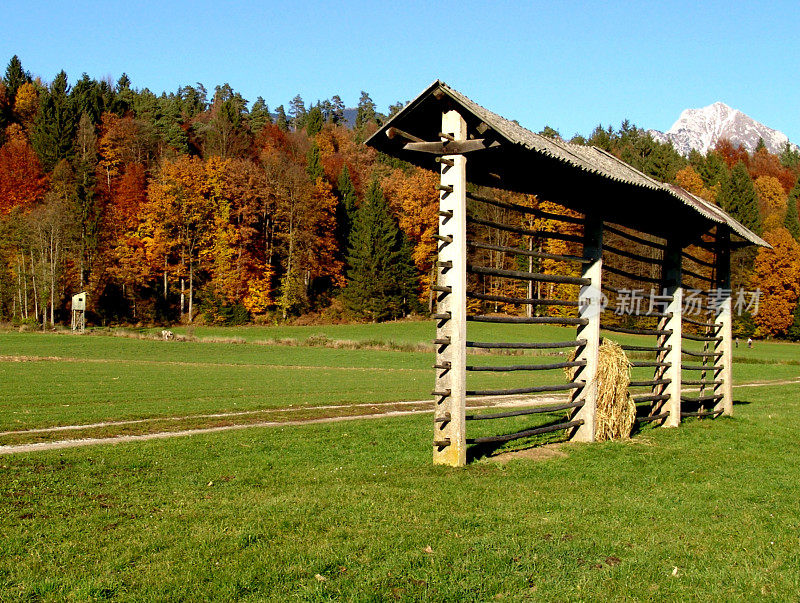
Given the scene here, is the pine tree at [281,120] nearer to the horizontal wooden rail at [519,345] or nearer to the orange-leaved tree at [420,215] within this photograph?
the orange-leaved tree at [420,215]

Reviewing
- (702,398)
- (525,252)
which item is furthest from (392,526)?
(702,398)

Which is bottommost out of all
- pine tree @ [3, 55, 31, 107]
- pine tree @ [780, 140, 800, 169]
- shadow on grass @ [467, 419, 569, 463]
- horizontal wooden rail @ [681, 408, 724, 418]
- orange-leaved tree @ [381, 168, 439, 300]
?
horizontal wooden rail @ [681, 408, 724, 418]

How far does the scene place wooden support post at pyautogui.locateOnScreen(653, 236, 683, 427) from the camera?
44.1 feet

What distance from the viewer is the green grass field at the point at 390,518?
4.94 m

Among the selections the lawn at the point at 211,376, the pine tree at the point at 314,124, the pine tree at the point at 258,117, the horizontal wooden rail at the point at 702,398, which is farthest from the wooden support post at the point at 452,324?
the pine tree at the point at 314,124

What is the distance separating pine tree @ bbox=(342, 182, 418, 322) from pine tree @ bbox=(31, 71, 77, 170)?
33.2m

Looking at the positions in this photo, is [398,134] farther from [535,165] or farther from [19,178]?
[19,178]

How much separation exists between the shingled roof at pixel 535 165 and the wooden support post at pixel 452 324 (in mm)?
650

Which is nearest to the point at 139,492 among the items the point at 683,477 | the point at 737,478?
the point at 683,477

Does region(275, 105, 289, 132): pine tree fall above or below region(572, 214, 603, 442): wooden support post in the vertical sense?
above

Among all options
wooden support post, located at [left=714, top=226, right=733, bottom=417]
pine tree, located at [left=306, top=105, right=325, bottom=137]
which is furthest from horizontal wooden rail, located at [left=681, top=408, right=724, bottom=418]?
pine tree, located at [left=306, top=105, right=325, bottom=137]

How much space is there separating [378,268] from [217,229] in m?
15.7

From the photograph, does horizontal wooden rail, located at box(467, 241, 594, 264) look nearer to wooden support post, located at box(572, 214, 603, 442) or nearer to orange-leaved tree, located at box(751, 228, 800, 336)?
wooden support post, located at box(572, 214, 603, 442)

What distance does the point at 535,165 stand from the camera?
32.4 feet
